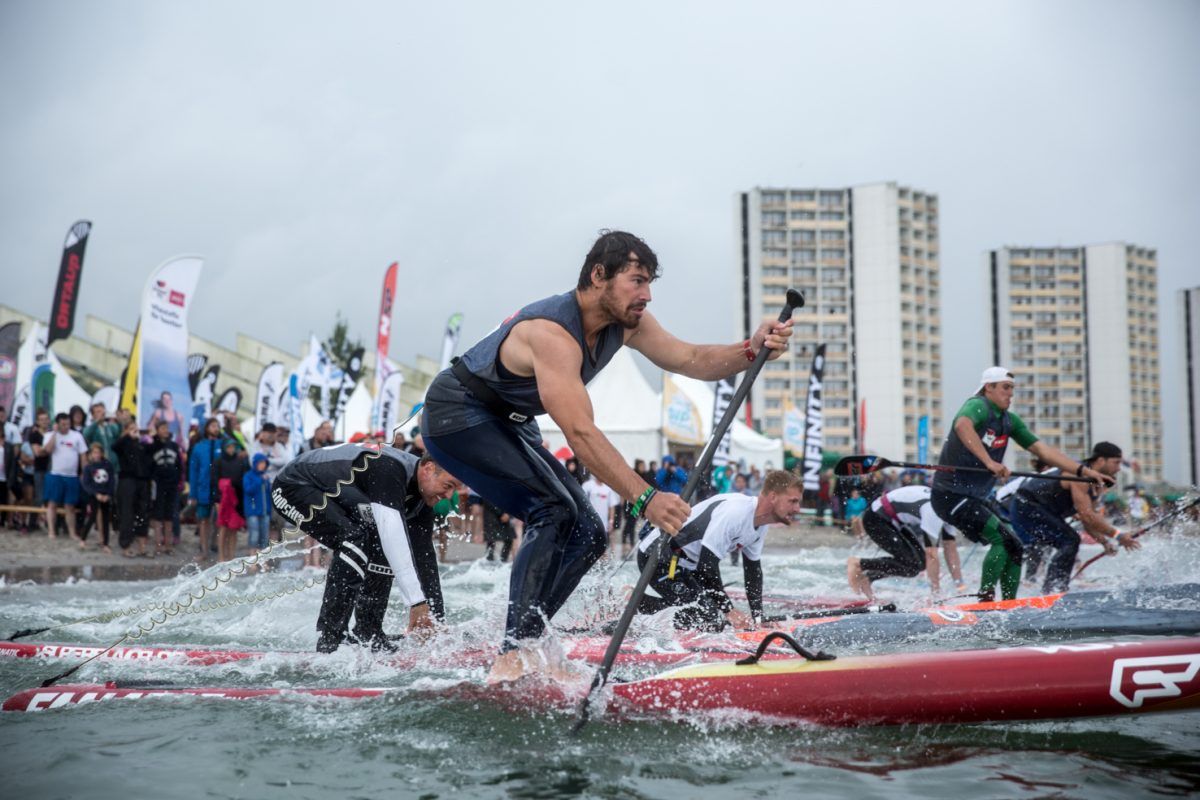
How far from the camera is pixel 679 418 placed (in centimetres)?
2628

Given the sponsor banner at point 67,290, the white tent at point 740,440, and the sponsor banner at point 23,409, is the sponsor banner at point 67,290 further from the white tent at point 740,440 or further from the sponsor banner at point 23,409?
the white tent at point 740,440

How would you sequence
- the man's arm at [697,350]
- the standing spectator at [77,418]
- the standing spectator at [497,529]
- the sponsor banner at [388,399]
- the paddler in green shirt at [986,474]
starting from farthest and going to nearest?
1. the sponsor banner at [388,399]
2. the standing spectator at [497,529]
3. the standing spectator at [77,418]
4. the paddler in green shirt at [986,474]
5. the man's arm at [697,350]

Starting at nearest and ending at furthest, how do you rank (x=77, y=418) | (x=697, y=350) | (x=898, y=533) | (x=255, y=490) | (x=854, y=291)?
(x=697, y=350)
(x=898, y=533)
(x=255, y=490)
(x=77, y=418)
(x=854, y=291)

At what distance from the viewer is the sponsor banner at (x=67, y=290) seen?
1655 centimetres

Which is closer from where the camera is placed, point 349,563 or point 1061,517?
point 349,563

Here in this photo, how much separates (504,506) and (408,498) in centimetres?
141

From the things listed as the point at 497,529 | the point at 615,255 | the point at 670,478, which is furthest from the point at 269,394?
the point at 615,255

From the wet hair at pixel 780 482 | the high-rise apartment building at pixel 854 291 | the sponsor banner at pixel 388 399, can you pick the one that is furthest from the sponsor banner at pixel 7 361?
the high-rise apartment building at pixel 854 291

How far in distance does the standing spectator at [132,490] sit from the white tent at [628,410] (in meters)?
12.2

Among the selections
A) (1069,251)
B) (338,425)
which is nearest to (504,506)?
(338,425)

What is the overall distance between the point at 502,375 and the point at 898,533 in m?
5.74

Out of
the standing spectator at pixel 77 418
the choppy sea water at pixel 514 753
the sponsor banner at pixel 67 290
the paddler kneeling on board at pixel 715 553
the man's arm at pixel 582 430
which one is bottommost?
the choppy sea water at pixel 514 753

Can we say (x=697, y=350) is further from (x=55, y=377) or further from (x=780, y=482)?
(x=55, y=377)

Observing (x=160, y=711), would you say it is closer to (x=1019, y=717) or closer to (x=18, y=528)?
(x=1019, y=717)
